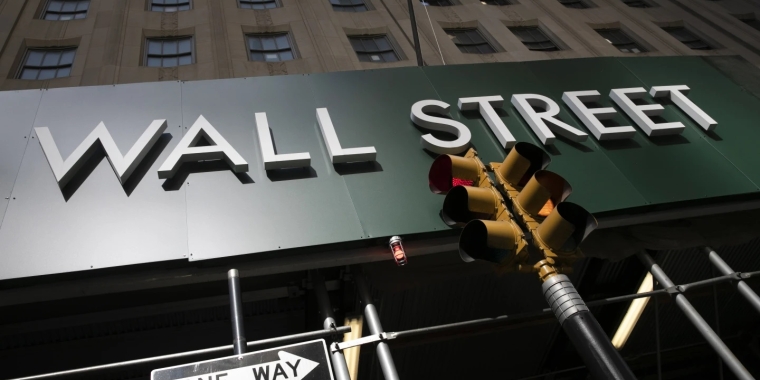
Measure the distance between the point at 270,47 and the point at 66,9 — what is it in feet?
19.3

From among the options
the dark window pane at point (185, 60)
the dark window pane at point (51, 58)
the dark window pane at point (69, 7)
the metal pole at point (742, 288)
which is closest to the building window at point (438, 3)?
the dark window pane at point (185, 60)

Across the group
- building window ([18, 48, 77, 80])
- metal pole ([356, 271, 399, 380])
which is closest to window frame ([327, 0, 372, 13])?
building window ([18, 48, 77, 80])

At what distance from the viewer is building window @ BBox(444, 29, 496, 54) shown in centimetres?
1719

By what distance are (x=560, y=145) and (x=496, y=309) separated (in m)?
3.12

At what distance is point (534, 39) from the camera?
18.2m

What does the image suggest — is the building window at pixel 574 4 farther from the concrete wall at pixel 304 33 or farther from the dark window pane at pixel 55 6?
the dark window pane at pixel 55 6

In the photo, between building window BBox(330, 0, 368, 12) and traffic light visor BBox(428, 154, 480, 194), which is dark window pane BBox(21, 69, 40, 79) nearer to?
building window BBox(330, 0, 368, 12)

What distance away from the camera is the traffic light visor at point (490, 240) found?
5.70m

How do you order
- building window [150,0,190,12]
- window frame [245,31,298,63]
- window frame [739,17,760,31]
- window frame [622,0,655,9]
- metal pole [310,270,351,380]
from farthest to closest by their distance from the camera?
window frame [739,17,760,31] → window frame [622,0,655,9] → building window [150,0,190,12] → window frame [245,31,298,63] → metal pole [310,270,351,380]

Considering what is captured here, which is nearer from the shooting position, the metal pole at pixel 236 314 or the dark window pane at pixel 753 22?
the metal pole at pixel 236 314

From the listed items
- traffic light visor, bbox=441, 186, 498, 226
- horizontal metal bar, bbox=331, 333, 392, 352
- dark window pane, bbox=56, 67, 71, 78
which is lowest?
horizontal metal bar, bbox=331, 333, 392, 352

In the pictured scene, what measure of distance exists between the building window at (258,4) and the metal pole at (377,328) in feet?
39.0

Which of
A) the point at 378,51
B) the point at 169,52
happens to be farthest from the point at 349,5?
the point at 169,52

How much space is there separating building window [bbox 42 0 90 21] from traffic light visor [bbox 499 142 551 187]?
1387 centimetres
